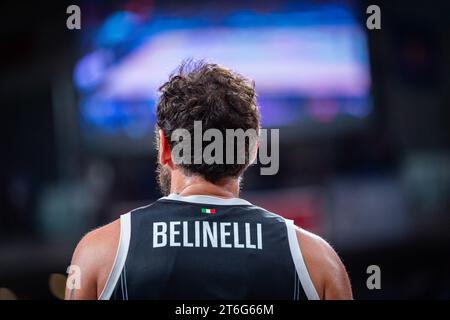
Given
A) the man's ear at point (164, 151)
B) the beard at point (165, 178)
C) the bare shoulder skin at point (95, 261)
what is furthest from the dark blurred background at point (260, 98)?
the bare shoulder skin at point (95, 261)

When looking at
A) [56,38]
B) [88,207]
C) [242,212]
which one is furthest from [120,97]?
[242,212]

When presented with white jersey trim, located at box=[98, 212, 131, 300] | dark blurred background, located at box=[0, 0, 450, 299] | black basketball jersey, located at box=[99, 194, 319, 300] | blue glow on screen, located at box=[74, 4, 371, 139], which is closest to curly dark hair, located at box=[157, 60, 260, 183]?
black basketball jersey, located at box=[99, 194, 319, 300]

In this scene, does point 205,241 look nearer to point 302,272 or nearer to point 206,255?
point 206,255

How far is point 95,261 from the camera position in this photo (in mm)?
1878

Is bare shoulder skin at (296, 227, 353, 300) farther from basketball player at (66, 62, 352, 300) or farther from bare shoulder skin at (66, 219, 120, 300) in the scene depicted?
bare shoulder skin at (66, 219, 120, 300)

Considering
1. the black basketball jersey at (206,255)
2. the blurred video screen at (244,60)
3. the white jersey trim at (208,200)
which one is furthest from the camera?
the blurred video screen at (244,60)

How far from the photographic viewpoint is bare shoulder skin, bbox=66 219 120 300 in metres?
1.87

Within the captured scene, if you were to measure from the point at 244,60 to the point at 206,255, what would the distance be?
7693 millimetres

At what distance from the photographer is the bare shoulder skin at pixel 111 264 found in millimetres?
1876

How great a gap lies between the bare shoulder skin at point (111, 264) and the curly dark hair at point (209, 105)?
0.98 feet

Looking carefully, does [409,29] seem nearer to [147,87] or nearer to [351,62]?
[351,62]

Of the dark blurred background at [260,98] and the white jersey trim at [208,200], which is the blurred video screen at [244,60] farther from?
the white jersey trim at [208,200]

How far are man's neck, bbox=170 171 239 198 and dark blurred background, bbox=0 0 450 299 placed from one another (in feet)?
19.7

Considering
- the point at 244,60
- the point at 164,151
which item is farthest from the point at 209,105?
the point at 244,60
